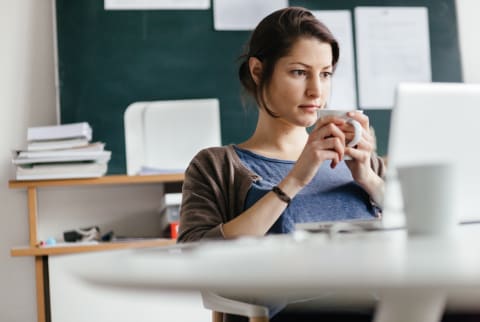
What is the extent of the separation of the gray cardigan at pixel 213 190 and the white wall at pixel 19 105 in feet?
4.62

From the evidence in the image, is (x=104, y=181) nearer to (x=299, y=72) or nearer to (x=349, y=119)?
(x=299, y=72)

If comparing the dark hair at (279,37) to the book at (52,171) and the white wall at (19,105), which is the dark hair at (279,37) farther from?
the white wall at (19,105)

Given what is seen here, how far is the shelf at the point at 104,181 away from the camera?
2.57 metres

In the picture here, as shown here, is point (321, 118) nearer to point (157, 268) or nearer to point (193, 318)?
point (157, 268)

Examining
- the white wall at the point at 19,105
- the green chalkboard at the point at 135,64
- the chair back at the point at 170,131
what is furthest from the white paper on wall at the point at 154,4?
the chair back at the point at 170,131

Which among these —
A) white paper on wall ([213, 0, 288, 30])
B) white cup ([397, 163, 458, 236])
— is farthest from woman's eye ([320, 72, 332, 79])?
white paper on wall ([213, 0, 288, 30])

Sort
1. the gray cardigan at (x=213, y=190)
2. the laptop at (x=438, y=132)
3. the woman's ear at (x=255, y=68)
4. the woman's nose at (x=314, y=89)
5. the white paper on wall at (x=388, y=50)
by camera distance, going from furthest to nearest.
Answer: the white paper on wall at (x=388, y=50) < the woman's ear at (x=255, y=68) < the woman's nose at (x=314, y=89) < the gray cardigan at (x=213, y=190) < the laptop at (x=438, y=132)

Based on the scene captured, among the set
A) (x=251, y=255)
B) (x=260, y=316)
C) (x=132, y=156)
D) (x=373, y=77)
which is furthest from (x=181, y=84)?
(x=251, y=255)

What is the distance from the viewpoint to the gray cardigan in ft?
4.95

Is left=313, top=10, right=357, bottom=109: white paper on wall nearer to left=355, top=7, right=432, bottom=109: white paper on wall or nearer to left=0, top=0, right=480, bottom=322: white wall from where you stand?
left=355, top=7, right=432, bottom=109: white paper on wall

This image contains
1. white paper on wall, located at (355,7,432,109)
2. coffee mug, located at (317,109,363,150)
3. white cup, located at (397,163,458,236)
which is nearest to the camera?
white cup, located at (397,163,458,236)

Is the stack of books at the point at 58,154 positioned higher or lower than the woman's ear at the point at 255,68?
lower

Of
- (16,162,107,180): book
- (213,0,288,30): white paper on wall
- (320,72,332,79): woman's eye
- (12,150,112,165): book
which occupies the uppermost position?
(213,0,288,30): white paper on wall

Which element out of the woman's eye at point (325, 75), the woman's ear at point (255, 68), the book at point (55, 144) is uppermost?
the woman's ear at point (255, 68)
